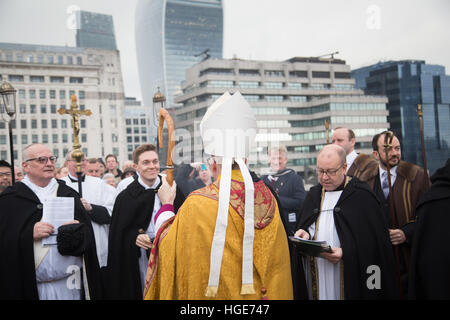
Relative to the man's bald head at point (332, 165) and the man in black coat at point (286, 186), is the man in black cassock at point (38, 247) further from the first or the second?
the man in black coat at point (286, 186)

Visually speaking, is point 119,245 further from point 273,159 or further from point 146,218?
point 273,159

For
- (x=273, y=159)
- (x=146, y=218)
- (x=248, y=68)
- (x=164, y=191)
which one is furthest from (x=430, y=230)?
(x=248, y=68)

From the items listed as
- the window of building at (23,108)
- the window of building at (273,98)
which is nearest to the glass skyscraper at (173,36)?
the window of building at (23,108)

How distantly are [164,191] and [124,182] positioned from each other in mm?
3073

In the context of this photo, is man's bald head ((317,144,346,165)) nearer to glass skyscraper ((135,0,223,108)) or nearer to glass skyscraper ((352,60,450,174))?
glass skyscraper ((352,60,450,174))

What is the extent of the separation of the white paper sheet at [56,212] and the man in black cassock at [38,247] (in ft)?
0.19

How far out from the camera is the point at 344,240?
13.1ft

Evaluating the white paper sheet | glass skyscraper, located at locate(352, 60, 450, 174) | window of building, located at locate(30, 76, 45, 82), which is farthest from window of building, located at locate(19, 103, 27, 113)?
the white paper sheet

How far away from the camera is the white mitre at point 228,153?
3.06m

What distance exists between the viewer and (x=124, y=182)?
6.70m

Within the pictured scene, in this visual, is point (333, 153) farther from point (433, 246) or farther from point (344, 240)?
point (433, 246)

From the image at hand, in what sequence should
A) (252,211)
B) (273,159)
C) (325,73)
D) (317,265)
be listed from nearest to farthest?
1. (252,211)
2. (317,265)
3. (273,159)
4. (325,73)

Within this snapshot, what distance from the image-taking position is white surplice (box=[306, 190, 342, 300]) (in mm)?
4145

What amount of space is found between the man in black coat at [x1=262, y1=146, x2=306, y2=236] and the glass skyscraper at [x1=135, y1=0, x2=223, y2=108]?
154 meters
